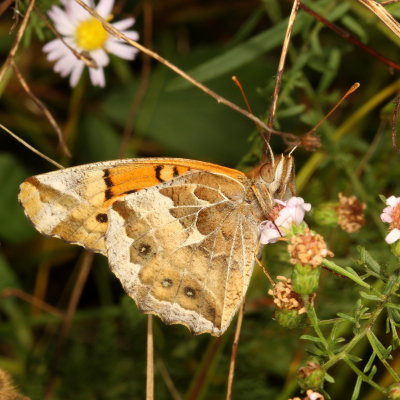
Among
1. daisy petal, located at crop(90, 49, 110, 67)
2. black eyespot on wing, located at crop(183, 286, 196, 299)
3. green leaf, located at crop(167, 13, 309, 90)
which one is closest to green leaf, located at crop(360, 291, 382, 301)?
black eyespot on wing, located at crop(183, 286, 196, 299)

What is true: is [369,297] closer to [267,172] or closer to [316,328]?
[316,328]

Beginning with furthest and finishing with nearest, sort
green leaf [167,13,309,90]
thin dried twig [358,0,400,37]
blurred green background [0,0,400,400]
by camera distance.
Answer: blurred green background [0,0,400,400], green leaf [167,13,309,90], thin dried twig [358,0,400,37]

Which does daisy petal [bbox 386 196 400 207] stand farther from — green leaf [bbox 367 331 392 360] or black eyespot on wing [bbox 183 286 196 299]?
black eyespot on wing [bbox 183 286 196 299]

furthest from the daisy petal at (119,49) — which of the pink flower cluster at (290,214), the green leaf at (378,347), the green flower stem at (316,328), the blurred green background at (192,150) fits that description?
the green leaf at (378,347)

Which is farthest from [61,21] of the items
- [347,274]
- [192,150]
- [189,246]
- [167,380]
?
[347,274]

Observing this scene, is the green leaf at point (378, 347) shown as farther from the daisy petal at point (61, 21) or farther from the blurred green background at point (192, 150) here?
the daisy petal at point (61, 21)

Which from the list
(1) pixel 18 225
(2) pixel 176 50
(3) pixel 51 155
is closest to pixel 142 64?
(2) pixel 176 50
